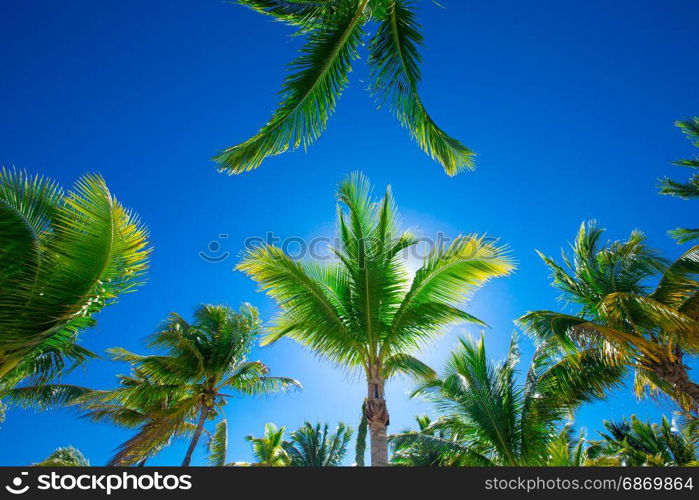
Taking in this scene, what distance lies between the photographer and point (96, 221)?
4422mm

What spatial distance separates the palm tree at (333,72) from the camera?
18.3ft

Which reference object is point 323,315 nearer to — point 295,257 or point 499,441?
point 295,257

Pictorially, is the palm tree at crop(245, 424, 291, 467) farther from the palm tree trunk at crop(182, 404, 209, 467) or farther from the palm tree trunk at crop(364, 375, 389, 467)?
the palm tree trunk at crop(364, 375, 389, 467)

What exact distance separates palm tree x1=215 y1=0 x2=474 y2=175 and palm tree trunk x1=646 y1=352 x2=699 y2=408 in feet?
21.3

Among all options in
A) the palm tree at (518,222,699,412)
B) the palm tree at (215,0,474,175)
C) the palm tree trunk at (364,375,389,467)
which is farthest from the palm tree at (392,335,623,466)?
the palm tree at (215,0,474,175)

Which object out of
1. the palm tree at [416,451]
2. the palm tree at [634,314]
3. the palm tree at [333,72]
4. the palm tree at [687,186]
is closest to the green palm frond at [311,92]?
the palm tree at [333,72]

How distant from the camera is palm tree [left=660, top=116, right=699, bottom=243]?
1162 centimetres

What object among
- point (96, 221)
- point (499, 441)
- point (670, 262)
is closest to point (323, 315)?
point (96, 221)

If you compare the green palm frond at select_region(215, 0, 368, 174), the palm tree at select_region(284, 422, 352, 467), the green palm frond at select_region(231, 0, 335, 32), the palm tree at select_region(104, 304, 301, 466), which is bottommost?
the palm tree at select_region(284, 422, 352, 467)

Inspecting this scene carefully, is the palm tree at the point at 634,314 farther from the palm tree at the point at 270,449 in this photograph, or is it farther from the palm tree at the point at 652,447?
the palm tree at the point at 270,449

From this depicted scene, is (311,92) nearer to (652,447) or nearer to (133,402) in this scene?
(133,402)

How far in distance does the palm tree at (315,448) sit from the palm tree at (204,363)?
6.66m

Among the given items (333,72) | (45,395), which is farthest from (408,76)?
(45,395)

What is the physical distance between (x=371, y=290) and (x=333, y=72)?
3.51m
